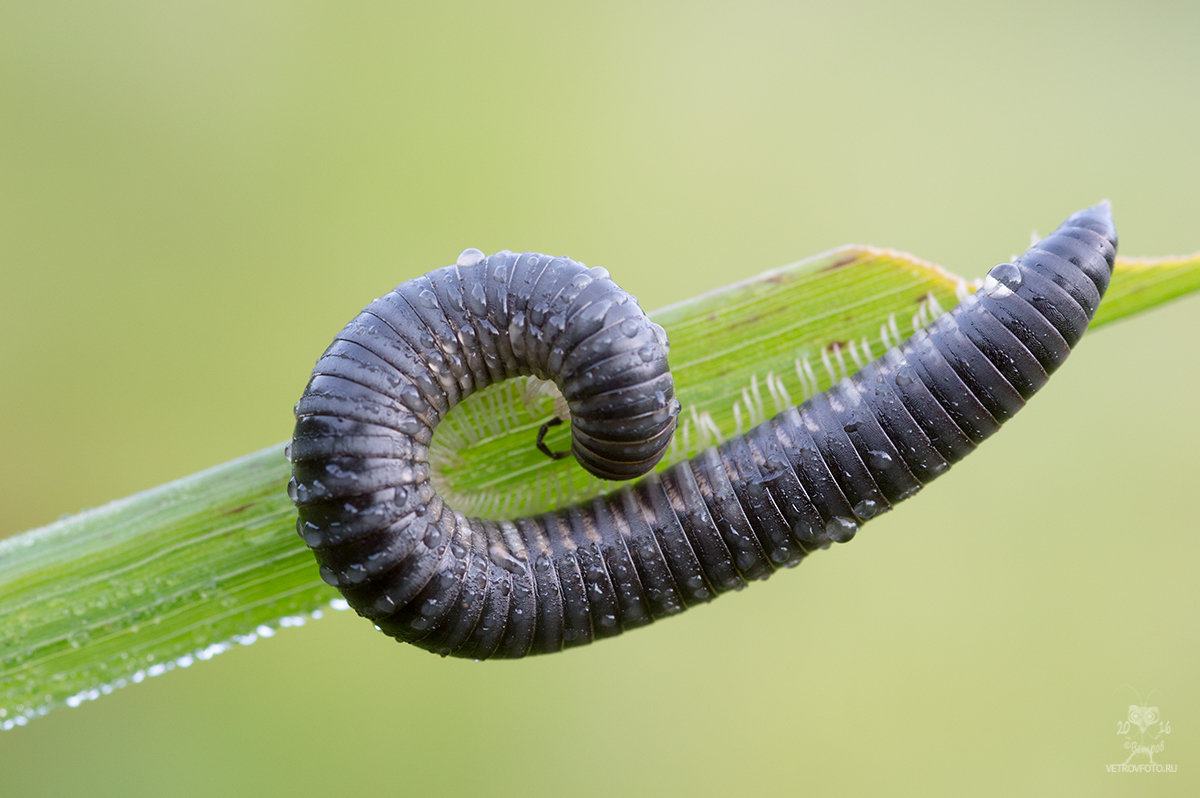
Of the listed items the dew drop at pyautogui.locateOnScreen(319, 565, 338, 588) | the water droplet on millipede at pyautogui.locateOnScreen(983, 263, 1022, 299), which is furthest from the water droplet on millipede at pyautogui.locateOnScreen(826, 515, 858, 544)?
the dew drop at pyautogui.locateOnScreen(319, 565, 338, 588)

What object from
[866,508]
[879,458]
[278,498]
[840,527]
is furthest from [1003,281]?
[278,498]

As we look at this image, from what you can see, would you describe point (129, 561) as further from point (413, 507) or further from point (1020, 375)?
point (1020, 375)

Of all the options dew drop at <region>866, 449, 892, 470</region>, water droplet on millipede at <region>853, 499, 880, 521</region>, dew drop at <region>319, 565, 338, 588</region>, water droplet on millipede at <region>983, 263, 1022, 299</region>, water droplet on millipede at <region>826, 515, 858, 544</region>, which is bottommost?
water droplet on millipede at <region>826, 515, 858, 544</region>

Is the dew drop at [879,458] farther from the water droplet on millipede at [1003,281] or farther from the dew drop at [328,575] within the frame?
the dew drop at [328,575]

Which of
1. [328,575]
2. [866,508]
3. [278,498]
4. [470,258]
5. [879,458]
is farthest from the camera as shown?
[866,508]

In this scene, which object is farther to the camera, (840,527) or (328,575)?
(840,527)

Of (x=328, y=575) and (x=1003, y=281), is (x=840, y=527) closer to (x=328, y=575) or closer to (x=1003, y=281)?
(x=1003, y=281)

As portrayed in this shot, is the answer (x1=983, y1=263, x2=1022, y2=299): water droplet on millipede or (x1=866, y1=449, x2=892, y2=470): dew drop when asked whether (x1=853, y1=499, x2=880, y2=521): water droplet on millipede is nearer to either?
(x1=866, y1=449, x2=892, y2=470): dew drop

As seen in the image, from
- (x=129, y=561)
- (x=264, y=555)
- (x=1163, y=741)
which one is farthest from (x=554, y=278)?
(x=1163, y=741)
